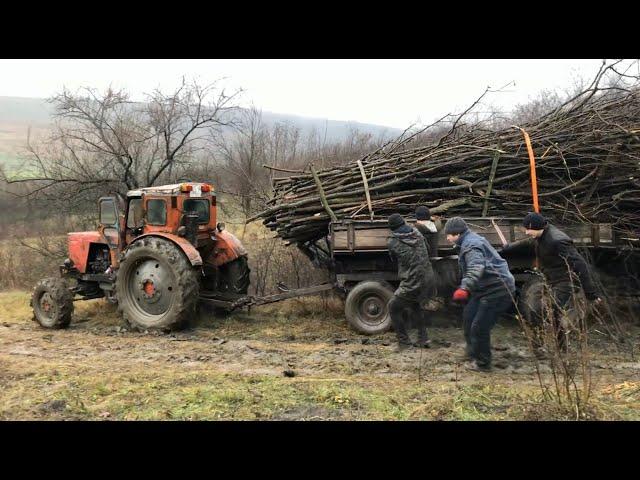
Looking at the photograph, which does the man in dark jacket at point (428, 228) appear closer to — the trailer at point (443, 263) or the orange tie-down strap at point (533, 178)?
the trailer at point (443, 263)

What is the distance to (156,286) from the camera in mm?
7504

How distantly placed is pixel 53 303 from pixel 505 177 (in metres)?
6.97

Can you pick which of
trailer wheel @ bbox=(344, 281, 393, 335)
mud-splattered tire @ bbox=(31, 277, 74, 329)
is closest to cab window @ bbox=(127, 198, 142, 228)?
mud-splattered tire @ bbox=(31, 277, 74, 329)

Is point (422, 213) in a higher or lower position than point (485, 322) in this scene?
higher

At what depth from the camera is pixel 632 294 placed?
720 centimetres

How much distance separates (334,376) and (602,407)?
7.95ft

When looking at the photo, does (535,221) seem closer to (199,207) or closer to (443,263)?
(443,263)

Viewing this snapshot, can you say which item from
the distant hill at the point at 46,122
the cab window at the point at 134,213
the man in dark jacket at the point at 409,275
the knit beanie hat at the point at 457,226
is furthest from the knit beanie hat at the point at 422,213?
the distant hill at the point at 46,122

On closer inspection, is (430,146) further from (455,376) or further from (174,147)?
(174,147)

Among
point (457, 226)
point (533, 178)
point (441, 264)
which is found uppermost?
point (533, 178)

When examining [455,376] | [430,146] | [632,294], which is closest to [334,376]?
[455,376]

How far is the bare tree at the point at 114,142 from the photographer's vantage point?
478 inches

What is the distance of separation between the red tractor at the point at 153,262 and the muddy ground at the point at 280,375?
395 millimetres

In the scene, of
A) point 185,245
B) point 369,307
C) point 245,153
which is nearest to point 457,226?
point 369,307
